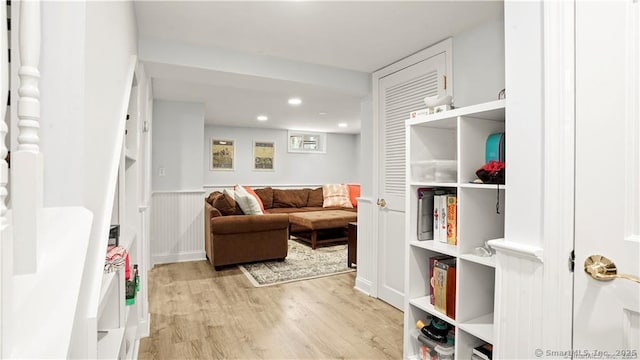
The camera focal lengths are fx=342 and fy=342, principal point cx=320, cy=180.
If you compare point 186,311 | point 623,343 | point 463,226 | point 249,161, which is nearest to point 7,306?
point 623,343

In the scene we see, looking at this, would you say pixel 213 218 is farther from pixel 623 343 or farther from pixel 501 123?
pixel 623 343

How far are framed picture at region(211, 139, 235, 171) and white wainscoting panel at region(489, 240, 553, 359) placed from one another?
6122 millimetres

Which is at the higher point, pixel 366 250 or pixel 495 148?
pixel 495 148

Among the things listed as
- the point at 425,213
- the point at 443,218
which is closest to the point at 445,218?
the point at 443,218

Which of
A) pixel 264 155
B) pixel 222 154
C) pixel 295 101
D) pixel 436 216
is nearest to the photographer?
pixel 436 216

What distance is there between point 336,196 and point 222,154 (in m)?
2.47

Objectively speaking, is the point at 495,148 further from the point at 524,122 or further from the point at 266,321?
the point at 266,321

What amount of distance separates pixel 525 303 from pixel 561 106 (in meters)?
0.67

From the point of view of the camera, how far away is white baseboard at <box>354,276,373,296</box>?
10.7 ft

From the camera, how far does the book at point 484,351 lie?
1.61 meters

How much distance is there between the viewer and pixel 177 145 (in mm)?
4355

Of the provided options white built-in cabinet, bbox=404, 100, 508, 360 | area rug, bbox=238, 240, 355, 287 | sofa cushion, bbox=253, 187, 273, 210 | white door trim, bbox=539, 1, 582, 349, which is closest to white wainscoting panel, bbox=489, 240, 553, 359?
white door trim, bbox=539, 1, 582, 349

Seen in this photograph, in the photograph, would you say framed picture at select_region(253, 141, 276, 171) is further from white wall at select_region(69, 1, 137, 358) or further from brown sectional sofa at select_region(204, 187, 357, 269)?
white wall at select_region(69, 1, 137, 358)

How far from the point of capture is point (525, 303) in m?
1.19
